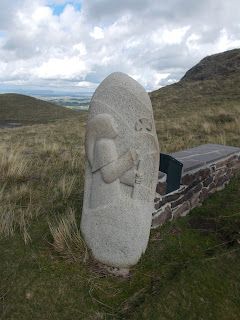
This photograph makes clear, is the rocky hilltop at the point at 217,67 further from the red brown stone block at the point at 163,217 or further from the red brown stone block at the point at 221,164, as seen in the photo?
the red brown stone block at the point at 163,217

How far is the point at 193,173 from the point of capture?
11.5 feet

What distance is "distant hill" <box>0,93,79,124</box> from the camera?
31678 mm

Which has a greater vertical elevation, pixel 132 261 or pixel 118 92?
pixel 118 92

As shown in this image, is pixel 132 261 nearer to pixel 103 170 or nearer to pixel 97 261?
pixel 97 261

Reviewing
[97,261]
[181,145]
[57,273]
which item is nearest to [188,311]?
[97,261]

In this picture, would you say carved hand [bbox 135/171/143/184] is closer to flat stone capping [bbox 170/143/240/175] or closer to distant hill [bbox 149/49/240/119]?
flat stone capping [bbox 170/143/240/175]

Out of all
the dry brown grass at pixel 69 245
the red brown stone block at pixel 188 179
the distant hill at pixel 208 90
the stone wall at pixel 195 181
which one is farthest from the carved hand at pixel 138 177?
the distant hill at pixel 208 90

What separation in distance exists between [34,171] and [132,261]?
3.76 metres

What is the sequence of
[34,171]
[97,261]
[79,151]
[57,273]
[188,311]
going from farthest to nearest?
[79,151] → [34,171] → [97,261] → [57,273] → [188,311]

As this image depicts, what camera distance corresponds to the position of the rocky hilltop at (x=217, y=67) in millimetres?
23688

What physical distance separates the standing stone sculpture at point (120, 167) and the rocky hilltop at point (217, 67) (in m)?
23.5

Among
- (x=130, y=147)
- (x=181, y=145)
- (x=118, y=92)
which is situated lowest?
(x=181, y=145)

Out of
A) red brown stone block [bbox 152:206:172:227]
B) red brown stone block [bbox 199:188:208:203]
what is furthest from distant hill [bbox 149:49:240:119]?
red brown stone block [bbox 152:206:172:227]

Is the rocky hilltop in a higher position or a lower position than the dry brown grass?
higher
